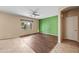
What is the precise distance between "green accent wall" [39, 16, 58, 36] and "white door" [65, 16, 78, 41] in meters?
0.20

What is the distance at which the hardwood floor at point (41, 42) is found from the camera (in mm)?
1586

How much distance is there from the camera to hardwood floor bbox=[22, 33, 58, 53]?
5.20ft

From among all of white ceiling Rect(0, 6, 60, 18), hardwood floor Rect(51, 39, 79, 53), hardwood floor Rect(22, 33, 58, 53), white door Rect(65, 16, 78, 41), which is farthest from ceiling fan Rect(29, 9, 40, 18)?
hardwood floor Rect(51, 39, 79, 53)

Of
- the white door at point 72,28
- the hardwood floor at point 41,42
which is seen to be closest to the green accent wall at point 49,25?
the hardwood floor at point 41,42

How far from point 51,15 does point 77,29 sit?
1.59 ft

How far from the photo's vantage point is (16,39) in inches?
63.3

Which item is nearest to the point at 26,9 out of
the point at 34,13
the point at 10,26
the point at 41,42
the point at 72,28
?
the point at 34,13

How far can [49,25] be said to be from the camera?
1.70m

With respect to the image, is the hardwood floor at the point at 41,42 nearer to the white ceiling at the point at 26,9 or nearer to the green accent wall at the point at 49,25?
the green accent wall at the point at 49,25

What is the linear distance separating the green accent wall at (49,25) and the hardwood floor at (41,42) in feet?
0.26

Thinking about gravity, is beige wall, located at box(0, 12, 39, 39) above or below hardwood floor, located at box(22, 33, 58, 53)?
above

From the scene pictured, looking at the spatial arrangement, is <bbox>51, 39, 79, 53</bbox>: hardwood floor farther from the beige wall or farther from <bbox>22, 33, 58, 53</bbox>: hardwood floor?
the beige wall
